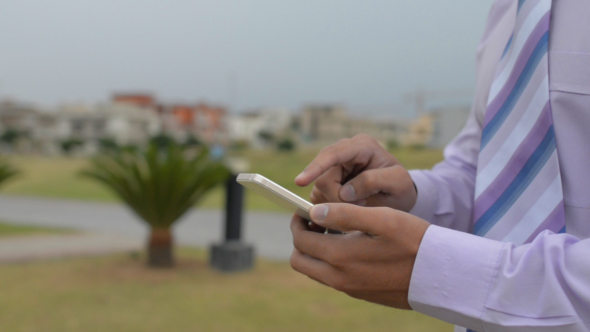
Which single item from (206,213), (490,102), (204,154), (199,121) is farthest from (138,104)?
(490,102)

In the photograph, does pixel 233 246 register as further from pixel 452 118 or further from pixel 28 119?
pixel 28 119

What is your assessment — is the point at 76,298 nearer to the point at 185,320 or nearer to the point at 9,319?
the point at 9,319

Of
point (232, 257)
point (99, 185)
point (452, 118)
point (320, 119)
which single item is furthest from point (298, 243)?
point (320, 119)

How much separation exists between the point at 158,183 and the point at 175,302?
5.03 ft

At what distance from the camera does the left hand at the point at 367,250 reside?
0.77 meters

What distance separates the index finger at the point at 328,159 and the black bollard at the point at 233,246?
4114 mm

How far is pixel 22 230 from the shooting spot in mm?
7551

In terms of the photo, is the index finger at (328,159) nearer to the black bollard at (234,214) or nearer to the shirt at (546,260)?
the shirt at (546,260)

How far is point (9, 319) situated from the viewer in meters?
3.61

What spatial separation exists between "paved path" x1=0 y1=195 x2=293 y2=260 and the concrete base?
0.85 meters

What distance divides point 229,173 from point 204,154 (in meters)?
0.38

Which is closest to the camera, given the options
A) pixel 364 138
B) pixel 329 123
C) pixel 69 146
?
pixel 364 138

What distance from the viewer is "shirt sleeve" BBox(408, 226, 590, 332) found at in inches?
28.0

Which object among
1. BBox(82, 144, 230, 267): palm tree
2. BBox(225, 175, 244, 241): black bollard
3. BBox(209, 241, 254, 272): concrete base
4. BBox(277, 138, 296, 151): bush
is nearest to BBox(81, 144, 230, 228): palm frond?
BBox(82, 144, 230, 267): palm tree
